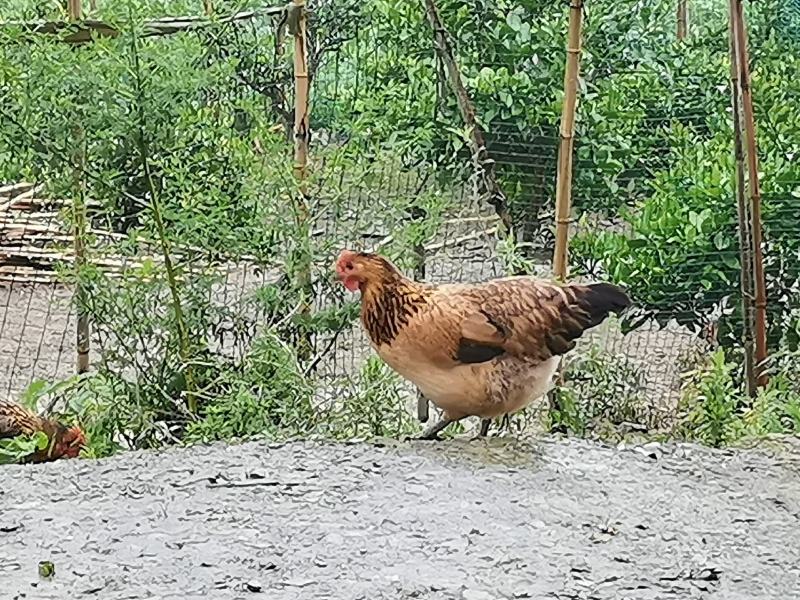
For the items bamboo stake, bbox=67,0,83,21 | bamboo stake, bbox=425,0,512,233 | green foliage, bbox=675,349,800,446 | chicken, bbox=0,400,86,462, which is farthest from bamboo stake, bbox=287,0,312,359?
bamboo stake, bbox=67,0,83,21

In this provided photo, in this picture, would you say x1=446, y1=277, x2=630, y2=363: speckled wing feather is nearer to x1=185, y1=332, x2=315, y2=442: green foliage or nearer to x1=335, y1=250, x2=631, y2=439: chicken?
x1=335, y1=250, x2=631, y2=439: chicken

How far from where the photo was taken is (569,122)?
332 centimetres

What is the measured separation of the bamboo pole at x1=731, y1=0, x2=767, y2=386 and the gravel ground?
0.67 m

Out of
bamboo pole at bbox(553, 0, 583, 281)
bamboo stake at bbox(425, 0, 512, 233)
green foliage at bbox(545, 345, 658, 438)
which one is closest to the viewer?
bamboo pole at bbox(553, 0, 583, 281)

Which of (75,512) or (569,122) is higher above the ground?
(569,122)

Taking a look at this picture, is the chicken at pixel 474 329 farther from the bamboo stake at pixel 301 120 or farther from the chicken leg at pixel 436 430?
the bamboo stake at pixel 301 120

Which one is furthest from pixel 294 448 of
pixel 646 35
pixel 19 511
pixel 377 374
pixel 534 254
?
pixel 646 35

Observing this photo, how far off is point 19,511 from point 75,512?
0.13 meters

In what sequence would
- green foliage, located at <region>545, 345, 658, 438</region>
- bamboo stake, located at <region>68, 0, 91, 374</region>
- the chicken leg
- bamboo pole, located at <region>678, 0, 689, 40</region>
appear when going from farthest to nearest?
bamboo pole, located at <region>678, 0, 689, 40</region> < green foliage, located at <region>545, 345, 658, 438</region> < bamboo stake, located at <region>68, 0, 91, 374</region> < the chicken leg

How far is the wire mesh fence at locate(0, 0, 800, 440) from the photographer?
322 centimetres

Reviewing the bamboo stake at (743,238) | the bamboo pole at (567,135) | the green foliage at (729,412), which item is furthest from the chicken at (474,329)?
the bamboo stake at (743,238)

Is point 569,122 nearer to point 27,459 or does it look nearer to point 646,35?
point 646,35

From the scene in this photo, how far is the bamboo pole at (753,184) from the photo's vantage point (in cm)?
328

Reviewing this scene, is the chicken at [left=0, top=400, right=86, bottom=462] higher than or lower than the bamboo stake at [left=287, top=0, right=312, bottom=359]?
lower
